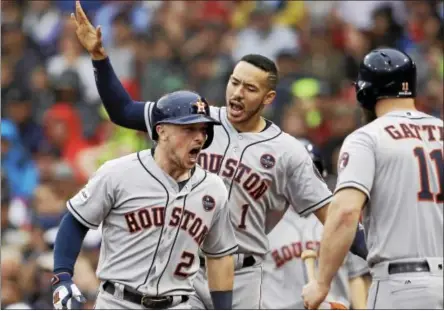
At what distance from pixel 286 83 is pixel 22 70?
3092mm

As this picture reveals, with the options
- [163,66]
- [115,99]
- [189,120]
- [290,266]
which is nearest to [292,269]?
[290,266]

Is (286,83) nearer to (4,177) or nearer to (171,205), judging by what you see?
(4,177)

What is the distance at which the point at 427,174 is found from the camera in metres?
6.54

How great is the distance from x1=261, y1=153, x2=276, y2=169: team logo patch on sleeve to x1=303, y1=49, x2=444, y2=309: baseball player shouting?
4.76 feet

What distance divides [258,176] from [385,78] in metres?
1.44

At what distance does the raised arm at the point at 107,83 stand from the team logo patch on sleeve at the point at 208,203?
80 cm

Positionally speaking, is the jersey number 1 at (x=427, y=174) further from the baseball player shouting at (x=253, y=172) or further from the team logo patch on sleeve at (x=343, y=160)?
the baseball player shouting at (x=253, y=172)

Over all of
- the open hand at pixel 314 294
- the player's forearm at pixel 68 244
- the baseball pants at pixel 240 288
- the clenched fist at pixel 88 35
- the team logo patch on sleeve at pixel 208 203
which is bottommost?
the baseball pants at pixel 240 288

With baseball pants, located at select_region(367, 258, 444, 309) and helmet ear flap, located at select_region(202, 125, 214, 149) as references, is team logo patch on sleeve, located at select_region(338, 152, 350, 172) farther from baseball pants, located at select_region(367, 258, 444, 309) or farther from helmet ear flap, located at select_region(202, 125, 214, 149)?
helmet ear flap, located at select_region(202, 125, 214, 149)

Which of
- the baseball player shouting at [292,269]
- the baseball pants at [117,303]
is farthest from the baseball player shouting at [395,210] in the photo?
the baseball player shouting at [292,269]

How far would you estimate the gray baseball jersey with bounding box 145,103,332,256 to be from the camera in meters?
7.93

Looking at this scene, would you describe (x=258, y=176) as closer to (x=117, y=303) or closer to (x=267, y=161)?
(x=267, y=161)

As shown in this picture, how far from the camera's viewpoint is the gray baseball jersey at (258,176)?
26.0 ft

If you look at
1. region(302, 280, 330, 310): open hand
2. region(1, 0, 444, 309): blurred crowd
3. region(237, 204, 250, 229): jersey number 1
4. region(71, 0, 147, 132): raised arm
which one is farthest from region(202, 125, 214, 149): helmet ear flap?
region(1, 0, 444, 309): blurred crowd
